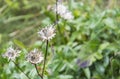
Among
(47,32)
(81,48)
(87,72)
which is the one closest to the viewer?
(47,32)

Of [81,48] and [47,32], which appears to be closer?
[47,32]

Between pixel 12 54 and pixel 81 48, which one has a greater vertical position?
pixel 12 54

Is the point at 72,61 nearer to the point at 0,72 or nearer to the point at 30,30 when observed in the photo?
the point at 0,72

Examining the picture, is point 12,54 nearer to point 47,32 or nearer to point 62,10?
point 47,32

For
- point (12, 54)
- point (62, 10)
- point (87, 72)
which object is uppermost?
point (12, 54)

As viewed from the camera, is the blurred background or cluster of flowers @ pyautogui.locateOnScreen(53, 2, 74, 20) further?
cluster of flowers @ pyautogui.locateOnScreen(53, 2, 74, 20)

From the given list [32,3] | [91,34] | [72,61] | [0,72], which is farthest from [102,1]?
[0,72]

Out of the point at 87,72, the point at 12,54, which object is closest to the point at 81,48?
the point at 87,72

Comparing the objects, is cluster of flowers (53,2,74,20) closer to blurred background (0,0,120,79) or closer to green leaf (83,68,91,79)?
blurred background (0,0,120,79)

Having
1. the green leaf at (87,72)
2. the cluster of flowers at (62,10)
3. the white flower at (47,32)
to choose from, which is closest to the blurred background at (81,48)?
the green leaf at (87,72)

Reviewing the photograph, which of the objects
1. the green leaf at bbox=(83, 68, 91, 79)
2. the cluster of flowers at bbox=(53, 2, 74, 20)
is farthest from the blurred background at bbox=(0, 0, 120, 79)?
the cluster of flowers at bbox=(53, 2, 74, 20)

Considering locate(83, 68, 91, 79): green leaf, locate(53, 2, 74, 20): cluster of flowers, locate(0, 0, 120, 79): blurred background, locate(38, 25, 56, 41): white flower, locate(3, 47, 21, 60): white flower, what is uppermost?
locate(38, 25, 56, 41): white flower
